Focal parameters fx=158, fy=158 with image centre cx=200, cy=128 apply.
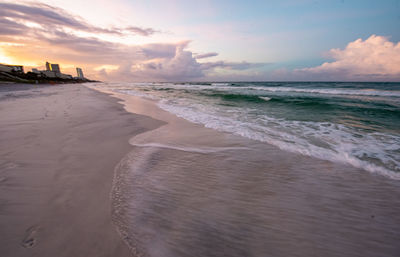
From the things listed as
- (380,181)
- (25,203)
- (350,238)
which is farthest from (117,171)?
(380,181)

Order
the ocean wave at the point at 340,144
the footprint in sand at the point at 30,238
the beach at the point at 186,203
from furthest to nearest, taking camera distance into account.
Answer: the ocean wave at the point at 340,144 → the beach at the point at 186,203 → the footprint in sand at the point at 30,238

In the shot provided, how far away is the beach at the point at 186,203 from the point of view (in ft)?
4.87

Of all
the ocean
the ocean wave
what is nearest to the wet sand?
the ocean

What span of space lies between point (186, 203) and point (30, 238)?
1.48 metres

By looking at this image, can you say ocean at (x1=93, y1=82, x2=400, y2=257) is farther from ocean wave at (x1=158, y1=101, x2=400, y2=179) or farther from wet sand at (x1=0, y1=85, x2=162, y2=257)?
wet sand at (x1=0, y1=85, x2=162, y2=257)

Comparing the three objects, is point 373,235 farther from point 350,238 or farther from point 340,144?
point 340,144

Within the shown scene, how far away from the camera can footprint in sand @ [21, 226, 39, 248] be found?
4.48 ft

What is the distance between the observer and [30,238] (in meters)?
1.42

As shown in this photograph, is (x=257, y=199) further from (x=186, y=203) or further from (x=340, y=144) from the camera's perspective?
(x=340, y=144)

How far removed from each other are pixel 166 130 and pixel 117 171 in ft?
8.28

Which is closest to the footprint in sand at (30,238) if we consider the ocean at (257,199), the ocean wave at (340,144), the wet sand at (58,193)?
the wet sand at (58,193)

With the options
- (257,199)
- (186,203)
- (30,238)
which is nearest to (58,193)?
(30,238)

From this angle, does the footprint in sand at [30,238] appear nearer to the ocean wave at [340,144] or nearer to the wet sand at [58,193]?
the wet sand at [58,193]

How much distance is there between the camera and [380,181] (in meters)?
2.63
